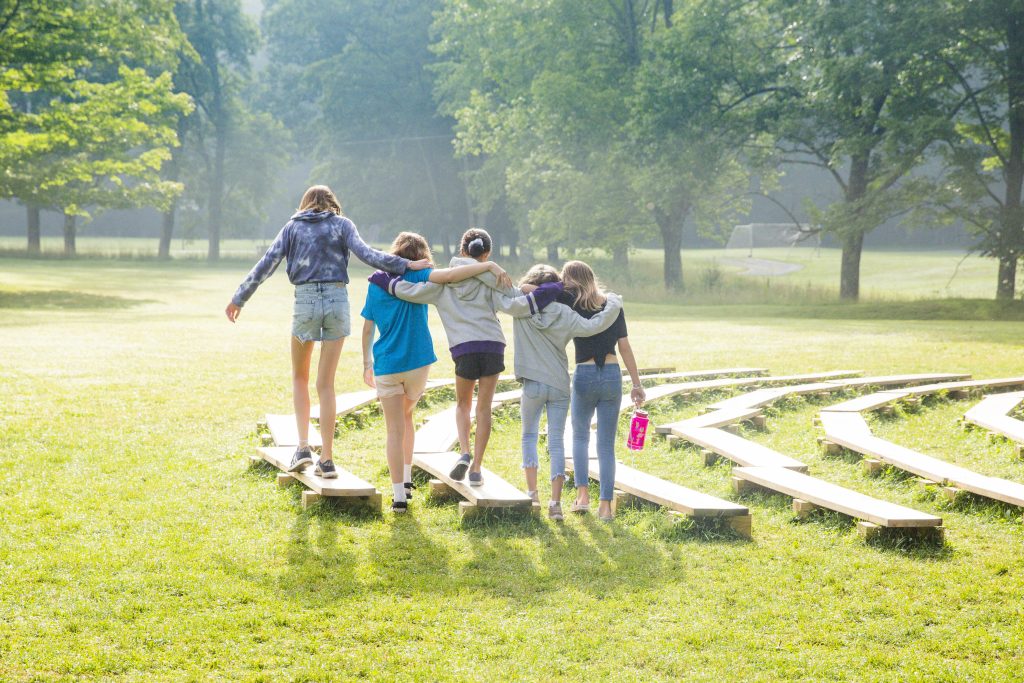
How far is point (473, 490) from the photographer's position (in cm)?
703

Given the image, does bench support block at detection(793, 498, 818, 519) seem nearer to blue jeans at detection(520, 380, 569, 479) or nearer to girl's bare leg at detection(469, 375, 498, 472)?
blue jeans at detection(520, 380, 569, 479)

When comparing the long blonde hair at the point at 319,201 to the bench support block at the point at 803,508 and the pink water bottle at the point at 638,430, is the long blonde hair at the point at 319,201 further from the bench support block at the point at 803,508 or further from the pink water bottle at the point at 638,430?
the bench support block at the point at 803,508

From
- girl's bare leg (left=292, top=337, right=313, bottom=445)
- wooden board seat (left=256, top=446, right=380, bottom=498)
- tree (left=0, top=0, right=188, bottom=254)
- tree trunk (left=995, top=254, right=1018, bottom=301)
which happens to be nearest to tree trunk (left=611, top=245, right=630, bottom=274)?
tree trunk (left=995, top=254, right=1018, bottom=301)

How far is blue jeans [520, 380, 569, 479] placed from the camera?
7.07 meters

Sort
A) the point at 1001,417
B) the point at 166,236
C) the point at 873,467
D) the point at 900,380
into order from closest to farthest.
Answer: the point at 873,467, the point at 1001,417, the point at 900,380, the point at 166,236

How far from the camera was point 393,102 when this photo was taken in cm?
6347

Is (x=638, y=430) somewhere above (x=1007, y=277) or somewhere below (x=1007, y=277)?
below

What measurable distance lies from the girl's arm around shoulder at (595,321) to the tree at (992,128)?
24433 millimetres

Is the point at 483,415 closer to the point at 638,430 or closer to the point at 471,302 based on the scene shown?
the point at 471,302

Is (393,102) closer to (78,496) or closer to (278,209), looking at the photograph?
(278,209)

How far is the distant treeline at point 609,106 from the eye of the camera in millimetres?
28953

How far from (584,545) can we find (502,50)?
1609 inches

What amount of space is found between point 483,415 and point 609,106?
31987 millimetres

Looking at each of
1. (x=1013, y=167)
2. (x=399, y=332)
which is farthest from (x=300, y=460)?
(x=1013, y=167)
